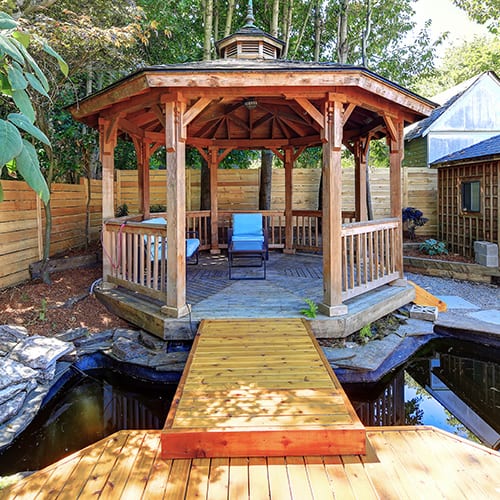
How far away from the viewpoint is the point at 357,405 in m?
→ 3.34

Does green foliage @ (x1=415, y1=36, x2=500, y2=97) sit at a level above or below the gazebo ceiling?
above

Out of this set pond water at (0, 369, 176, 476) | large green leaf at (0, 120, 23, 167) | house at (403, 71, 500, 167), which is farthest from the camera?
house at (403, 71, 500, 167)

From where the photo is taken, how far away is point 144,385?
368cm

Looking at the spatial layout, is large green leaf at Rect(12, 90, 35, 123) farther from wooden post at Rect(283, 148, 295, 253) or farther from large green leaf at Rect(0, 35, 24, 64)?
wooden post at Rect(283, 148, 295, 253)

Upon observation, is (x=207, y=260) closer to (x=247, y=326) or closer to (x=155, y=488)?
(x=247, y=326)

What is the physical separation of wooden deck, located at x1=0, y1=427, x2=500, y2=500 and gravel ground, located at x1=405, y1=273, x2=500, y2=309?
4.10 m

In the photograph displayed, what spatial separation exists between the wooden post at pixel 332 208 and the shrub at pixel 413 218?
247 inches

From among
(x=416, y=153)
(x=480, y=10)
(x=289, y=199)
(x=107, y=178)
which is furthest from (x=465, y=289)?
(x=480, y=10)

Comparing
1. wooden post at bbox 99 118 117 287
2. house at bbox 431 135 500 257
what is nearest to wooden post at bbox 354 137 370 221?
house at bbox 431 135 500 257

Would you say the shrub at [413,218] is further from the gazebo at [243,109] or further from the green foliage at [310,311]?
the green foliage at [310,311]

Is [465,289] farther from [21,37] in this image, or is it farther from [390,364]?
[21,37]

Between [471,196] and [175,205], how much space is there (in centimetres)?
718

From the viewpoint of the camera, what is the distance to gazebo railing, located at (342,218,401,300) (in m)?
4.24

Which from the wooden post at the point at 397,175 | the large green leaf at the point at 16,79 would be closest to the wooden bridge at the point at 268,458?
the large green leaf at the point at 16,79
